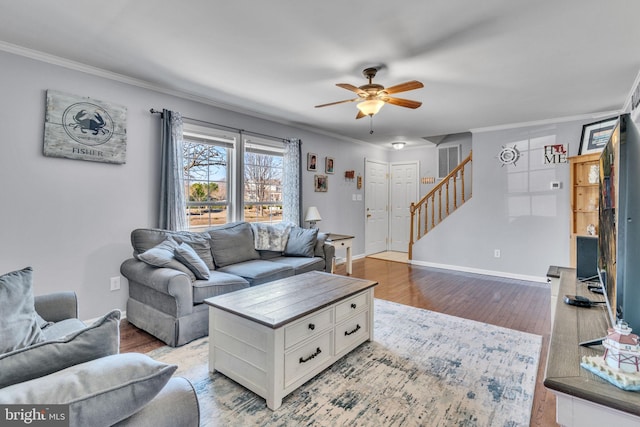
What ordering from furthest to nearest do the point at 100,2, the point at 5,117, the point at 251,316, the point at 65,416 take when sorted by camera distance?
the point at 5,117, the point at 100,2, the point at 251,316, the point at 65,416

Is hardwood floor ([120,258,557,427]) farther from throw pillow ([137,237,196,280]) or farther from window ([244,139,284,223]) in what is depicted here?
window ([244,139,284,223])

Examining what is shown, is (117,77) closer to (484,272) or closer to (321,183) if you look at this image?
(321,183)

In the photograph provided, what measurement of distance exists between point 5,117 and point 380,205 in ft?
19.8

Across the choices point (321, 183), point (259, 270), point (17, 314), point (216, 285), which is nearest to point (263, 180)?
point (321, 183)

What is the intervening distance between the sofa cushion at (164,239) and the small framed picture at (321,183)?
2.35 metres

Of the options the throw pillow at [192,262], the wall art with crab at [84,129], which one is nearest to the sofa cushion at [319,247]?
the throw pillow at [192,262]

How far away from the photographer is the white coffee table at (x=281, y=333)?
5.84ft

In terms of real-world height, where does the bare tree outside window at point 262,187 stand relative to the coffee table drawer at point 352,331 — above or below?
above

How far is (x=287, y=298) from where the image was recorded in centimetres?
218

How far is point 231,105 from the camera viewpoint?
399cm

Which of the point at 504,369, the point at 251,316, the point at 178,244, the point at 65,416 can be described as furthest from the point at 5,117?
the point at 504,369

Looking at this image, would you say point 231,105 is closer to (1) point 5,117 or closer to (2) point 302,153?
(2) point 302,153

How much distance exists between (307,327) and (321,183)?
3.72 metres

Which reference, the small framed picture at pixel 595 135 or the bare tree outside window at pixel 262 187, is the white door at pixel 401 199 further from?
the bare tree outside window at pixel 262 187
